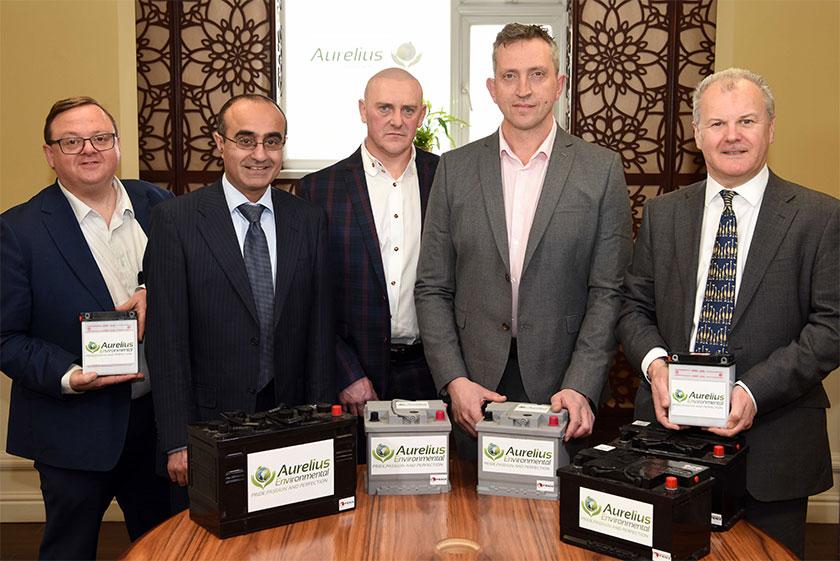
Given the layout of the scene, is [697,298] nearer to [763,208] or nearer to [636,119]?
[763,208]

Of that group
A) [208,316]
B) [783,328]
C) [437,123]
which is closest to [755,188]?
[783,328]

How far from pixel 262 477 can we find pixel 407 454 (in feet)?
1.18

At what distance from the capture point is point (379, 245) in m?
2.78

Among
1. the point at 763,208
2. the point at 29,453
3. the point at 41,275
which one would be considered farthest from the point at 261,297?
the point at 763,208

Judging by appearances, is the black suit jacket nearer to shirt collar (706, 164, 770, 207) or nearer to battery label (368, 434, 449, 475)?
battery label (368, 434, 449, 475)

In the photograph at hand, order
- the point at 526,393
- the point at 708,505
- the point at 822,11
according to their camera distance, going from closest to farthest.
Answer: the point at 708,505
the point at 526,393
the point at 822,11

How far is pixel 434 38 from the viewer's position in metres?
4.99

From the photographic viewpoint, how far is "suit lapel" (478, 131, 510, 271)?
2.45 m

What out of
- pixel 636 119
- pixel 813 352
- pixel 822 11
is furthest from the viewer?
pixel 636 119

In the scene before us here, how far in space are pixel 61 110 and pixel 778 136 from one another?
307 centimetres

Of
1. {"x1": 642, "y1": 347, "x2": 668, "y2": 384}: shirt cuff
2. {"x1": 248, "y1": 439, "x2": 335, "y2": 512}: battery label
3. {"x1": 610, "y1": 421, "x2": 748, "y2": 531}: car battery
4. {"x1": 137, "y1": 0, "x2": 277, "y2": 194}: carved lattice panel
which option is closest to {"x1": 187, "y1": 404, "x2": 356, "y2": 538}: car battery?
{"x1": 248, "y1": 439, "x2": 335, "y2": 512}: battery label

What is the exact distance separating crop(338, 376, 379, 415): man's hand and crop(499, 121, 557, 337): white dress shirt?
54 cm

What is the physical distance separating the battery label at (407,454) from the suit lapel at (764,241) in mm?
855

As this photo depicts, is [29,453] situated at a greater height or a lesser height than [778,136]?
lesser
